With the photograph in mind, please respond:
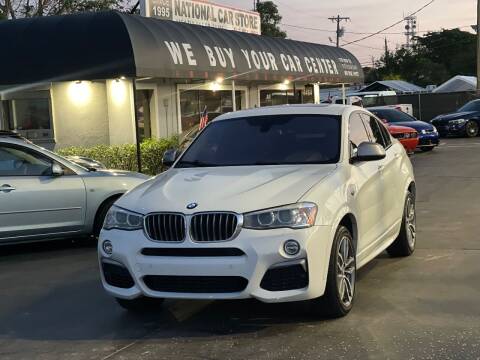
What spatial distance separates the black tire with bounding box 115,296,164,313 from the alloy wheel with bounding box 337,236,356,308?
1.58 metres

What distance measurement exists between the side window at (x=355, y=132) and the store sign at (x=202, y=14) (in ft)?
37.6

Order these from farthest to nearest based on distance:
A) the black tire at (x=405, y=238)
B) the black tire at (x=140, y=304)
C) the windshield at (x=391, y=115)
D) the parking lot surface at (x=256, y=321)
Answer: the windshield at (x=391, y=115)
the black tire at (x=405, y=238)
the black tire at (x=140, y=304)
the parking lot surface at (x=256, y=321)

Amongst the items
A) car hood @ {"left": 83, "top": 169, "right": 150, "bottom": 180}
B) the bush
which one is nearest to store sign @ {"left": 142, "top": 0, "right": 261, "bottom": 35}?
the bush

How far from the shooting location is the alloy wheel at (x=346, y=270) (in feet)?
16.5

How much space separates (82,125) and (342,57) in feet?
38.4

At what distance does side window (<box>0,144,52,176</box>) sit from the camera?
8109mm

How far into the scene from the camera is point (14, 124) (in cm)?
1664

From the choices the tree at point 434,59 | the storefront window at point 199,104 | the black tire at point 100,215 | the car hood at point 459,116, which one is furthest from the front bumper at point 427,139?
the tree at point 434,59

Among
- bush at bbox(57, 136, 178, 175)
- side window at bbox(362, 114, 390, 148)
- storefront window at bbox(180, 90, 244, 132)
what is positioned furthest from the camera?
storefront window at bbox(180, 90, 244, 132)

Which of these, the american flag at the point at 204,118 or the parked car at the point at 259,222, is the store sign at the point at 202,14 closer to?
the american flag at the point at 204,118

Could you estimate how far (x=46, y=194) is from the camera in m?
8.06

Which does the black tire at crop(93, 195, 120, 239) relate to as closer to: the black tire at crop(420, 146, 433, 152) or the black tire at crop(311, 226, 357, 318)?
the black tire at crop(311, 226, 357, 318)

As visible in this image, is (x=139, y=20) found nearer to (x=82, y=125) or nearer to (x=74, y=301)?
(x=82, y=125)

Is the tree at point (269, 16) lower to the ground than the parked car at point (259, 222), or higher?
higher
